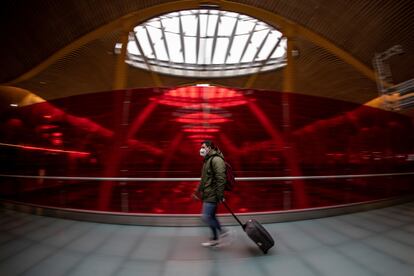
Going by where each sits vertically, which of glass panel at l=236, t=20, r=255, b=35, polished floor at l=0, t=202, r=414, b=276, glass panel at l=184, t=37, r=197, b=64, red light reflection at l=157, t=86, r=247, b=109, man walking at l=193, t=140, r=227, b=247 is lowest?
polished floor at l=0, t=202, r=414, b=276

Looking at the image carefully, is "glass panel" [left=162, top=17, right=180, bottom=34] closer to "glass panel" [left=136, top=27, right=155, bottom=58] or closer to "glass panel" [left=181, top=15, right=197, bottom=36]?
"glass panel" [left=181, top=15, right=197, bottom=36]

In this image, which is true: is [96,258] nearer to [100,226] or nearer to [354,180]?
[100,226]

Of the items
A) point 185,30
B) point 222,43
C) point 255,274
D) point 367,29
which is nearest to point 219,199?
point 255,274

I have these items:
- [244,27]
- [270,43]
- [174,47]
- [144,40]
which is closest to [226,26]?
[244,27]

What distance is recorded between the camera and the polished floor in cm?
319

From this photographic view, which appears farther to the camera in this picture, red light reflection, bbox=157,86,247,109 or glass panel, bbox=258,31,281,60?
glass panel, bbox=258,31,281,60

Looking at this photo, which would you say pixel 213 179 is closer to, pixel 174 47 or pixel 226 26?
pixel 226 26

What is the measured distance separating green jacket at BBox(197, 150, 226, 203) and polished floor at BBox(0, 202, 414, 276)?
0.86m

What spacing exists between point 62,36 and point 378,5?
18.5 metres

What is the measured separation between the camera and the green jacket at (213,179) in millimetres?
3768

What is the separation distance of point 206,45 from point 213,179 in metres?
27.7

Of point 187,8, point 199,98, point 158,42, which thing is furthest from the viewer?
point 158,42

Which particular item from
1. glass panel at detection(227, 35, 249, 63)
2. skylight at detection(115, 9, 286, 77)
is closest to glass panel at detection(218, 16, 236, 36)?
skylight at detection(115, 9, 286, 77)

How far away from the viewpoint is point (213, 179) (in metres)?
3.91
